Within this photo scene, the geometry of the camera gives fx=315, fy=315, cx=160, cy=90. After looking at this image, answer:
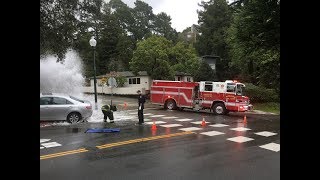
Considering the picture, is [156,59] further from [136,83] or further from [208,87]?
[208,87]

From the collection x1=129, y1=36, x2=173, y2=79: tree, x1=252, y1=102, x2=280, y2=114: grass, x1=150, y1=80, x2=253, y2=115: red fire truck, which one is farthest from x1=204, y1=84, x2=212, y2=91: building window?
x1=129, y1=36, x2=173, y2=79: tree

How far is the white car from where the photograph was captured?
15.8m

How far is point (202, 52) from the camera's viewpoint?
50688 mm

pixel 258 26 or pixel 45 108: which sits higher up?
pixel 258 26

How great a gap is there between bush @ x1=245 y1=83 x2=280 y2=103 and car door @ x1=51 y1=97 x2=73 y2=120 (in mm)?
19751

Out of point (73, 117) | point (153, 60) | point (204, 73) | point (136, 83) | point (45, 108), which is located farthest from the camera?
point (136, 83)

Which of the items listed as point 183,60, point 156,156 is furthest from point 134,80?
point 156,156

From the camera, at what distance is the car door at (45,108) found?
51.3ft

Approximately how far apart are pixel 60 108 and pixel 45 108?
717 millimetres

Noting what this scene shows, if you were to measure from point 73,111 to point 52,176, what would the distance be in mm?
9454

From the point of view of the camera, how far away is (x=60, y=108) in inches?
631
